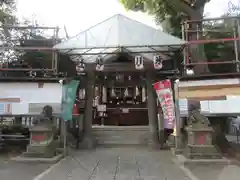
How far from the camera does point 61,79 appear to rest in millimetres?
12438

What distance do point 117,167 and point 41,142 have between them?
3.63m

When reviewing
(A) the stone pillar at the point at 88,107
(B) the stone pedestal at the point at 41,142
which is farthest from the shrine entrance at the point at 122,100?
(B) the stone pedestal at the point at 41,142

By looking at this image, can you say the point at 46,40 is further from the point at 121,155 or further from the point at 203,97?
the point at 203,97

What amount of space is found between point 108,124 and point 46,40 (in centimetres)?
896

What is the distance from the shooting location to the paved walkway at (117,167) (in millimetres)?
8945

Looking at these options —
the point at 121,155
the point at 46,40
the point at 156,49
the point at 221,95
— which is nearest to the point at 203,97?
the point at 221,95

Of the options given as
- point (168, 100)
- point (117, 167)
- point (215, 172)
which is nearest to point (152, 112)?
point (168, 100)

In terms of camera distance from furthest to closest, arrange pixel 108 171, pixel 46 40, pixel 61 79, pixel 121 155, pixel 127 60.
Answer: pixel 127 60 < pixel 46 40 < pixel 121 155 < pixel 61 79 < pixel 108 171

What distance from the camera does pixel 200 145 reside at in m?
11.6

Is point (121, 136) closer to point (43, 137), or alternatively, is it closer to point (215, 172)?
point (43, 137)

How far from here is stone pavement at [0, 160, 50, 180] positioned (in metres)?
8.88

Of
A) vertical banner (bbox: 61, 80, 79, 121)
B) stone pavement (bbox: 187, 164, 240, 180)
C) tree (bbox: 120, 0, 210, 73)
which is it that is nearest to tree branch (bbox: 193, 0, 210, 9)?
tree (bbox: 120, 0, 210, 73)

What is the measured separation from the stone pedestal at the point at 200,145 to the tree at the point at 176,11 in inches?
131

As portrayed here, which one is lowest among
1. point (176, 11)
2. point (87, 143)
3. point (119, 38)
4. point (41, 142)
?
point (87, 143)
